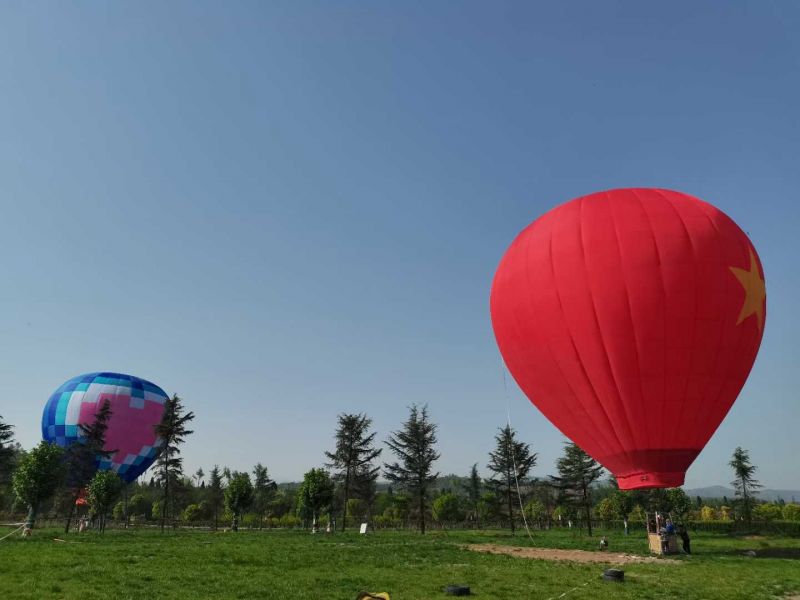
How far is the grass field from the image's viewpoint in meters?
15.9

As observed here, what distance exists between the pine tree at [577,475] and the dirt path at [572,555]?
27.6 meters

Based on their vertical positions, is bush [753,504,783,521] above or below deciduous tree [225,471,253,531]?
below

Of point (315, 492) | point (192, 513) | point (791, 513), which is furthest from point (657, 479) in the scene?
point (192, 513)

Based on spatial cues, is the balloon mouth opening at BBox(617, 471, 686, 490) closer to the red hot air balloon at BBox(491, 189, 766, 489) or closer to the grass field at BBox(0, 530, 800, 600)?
the red hot air balloon at BBox(491, 189, 766, 489)

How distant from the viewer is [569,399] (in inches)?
1055

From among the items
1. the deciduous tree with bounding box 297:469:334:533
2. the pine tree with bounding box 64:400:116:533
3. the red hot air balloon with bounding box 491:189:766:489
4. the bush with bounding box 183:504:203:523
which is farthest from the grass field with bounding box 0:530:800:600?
the bush with bounding box 183:504:203:523

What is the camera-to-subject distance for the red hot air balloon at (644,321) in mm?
24156

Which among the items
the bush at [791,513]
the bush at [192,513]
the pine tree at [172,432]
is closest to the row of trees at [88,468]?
the pine tree at [172,432]

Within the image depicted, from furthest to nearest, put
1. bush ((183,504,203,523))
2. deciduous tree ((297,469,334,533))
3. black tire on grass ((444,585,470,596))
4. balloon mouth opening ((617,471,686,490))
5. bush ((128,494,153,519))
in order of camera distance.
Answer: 1. bush ((128,494,153,519))
2. bush ((183,504,203,523))
3. deciduous tree ((297,469,334,533))
4. balloon mouth opening ((617,471,686,490))
5. black tire on grass ((444,585,470,596))

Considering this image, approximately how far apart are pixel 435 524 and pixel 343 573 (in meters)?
66.7

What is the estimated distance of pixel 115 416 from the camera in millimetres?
62344

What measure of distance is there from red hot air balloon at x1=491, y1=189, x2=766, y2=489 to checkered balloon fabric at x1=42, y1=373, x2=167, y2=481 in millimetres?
52425

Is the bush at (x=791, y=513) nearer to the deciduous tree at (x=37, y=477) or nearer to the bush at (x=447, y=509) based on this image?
the bush at (x=447, y=509)

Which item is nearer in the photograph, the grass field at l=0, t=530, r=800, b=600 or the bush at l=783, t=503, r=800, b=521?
the grass field at l=0, t=530, r=800, b=600
